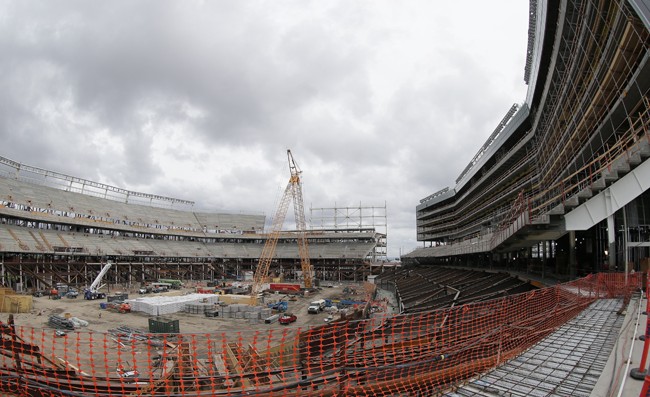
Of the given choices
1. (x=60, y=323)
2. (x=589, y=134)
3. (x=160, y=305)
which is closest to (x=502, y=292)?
(x=589, y=134)

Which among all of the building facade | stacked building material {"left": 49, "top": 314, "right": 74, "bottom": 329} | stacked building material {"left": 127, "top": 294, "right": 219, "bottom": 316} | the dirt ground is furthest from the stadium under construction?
stacked building material {"left": 127, "top": 294, "right": 219, "bottom": 316}

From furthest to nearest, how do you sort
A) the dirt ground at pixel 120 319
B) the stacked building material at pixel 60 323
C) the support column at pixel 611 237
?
1. the dirt ground at pixel 120 319
2. the stacked building material at pixel 60 323
3. the support column at pixel 611 237

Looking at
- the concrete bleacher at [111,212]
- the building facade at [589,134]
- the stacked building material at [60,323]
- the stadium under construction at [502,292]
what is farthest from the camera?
the concrete bleacher at [111,212]

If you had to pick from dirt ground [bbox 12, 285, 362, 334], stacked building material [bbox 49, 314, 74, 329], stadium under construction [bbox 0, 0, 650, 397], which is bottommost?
dirt ground [bbox 12, 285, 362, 334]

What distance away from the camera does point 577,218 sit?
1243cm

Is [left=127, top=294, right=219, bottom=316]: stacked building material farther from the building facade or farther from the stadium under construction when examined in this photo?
the building facade

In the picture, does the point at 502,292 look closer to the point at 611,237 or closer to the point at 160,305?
the point at 611,237

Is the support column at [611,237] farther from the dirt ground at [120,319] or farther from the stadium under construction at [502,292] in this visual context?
the dirt ground at [120,319]

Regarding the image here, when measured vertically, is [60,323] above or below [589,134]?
below

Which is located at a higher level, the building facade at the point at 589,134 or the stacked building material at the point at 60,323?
the building facade at the point at 589,134

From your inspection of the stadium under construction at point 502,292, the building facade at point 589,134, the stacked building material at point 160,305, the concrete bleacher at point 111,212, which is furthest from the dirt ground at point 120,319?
the concrete bleacher at point 111,212

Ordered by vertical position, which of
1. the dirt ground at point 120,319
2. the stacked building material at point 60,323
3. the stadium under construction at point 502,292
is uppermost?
the stadium under construction at point 502,292

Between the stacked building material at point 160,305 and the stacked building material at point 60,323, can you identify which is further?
the stacked building material at point 160,305

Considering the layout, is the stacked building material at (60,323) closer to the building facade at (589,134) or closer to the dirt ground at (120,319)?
the dirt ground at (120,319)
